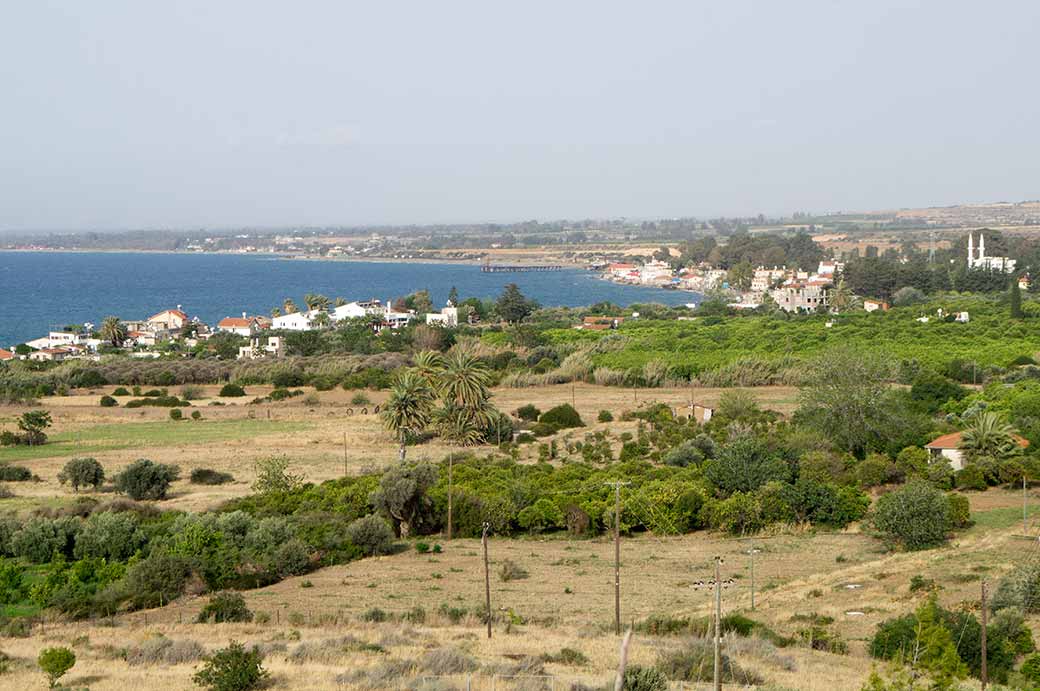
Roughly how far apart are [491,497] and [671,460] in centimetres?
734

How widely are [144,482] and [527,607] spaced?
1585 cm

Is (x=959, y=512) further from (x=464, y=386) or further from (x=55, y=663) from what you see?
(x=55, y=663)

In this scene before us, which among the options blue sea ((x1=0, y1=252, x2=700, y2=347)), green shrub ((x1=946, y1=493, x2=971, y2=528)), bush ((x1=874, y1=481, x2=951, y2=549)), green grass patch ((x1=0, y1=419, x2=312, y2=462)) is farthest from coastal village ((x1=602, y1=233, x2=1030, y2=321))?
bush ((x1=874, y1=481, x2=951, y2=549))

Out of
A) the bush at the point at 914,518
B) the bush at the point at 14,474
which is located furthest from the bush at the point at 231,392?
the bush at the point at 914,518

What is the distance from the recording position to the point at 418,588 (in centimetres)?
2277

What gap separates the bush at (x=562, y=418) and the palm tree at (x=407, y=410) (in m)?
5.28

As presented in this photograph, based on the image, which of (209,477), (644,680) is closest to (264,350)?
(209,477)

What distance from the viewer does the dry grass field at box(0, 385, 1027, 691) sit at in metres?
16.3

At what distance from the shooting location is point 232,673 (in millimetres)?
15195

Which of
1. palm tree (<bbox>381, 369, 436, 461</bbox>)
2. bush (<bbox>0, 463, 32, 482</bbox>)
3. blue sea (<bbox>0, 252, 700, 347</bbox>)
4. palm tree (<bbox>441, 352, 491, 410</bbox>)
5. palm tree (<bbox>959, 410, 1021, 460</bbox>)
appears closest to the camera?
palm tree (<bbox>959, 410, 1021, 460</bbox>)

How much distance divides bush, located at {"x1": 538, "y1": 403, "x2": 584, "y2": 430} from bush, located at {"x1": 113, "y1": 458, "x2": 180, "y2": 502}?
15.9m

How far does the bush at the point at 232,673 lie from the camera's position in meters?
15.2

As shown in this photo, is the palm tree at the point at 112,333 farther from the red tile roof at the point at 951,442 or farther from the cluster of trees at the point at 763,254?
the cluster of trees at the point at 763,254

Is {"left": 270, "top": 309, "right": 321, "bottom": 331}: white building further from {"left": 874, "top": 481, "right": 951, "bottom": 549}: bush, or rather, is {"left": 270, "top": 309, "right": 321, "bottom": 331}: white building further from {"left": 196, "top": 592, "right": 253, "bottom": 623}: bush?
{"left": 196, "top": 592, "right": 253, "bottom": 623}: bush
